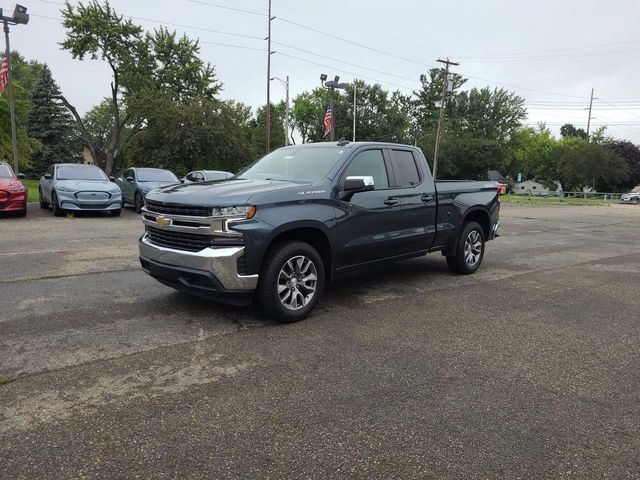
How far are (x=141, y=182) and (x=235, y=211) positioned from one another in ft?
44.3

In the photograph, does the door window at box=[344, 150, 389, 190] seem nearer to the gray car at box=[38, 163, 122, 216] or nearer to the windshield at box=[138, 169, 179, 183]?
the gray car at box=[38, 163, 122, 216]

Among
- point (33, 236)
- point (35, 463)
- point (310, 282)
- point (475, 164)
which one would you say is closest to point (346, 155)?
point (310, 282)

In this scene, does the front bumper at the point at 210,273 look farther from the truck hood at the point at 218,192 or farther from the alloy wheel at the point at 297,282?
the truck hood at the point at 218,192

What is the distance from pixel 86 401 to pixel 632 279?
794 centimetres

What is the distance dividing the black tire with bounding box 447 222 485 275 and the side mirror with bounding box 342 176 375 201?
2581 mm

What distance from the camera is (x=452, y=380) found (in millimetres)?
3879

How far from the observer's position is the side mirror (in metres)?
5.44

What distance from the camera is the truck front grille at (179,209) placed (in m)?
4.77

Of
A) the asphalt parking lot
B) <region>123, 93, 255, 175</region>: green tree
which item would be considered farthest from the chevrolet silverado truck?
<region>123, 93, 255, 175</region>: green tree

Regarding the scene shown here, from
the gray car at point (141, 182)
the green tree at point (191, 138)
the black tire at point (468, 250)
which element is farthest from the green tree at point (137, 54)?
the black tire at point (468, 250)

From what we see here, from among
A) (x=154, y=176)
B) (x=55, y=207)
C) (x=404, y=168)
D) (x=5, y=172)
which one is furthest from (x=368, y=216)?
(x=154, y=176)

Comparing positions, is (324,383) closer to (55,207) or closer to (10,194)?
(10,194)

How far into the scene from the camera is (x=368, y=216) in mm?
5910

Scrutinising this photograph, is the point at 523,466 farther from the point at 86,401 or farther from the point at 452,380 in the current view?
the point at 86,401
